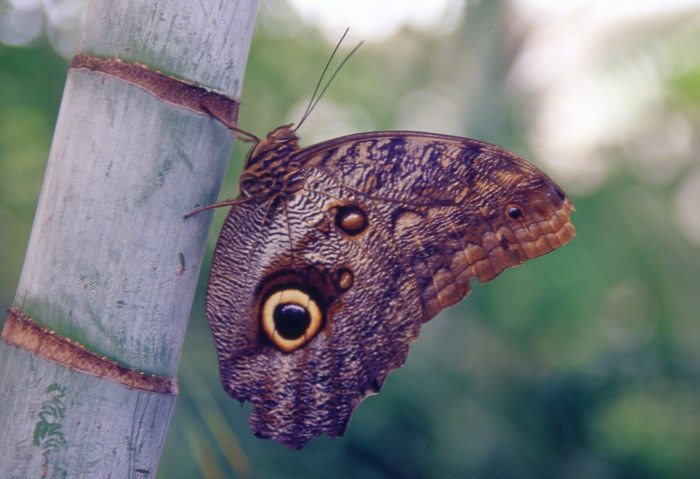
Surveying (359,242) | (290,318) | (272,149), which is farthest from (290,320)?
(272,149)

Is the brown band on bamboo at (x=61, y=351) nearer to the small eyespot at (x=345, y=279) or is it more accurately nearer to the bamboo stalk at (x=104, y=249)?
the bamboo stalk at (x=104, y=249)

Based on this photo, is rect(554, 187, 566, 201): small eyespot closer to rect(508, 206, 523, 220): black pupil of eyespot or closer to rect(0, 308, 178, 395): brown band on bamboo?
rect(508, 206, 523, 220): black pupil of eyespot

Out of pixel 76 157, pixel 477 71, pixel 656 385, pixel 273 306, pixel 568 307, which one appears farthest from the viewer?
pixel 477 71

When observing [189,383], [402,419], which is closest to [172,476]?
[189,383]

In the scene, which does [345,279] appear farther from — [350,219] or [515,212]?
[515,212]

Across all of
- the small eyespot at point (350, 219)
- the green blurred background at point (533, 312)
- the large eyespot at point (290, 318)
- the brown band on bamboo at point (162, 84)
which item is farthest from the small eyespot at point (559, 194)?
the green blurred background at point (533, 312)

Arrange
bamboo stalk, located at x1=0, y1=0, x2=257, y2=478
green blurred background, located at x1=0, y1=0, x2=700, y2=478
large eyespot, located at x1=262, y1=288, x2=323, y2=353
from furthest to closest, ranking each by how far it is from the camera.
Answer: green blurred background, located at x1=0, y1=0, x2=700, y2=478 → large eyespot, located at x1=262, y1=288, x2=323, y2=353 → bamboo stalk, located at x1=0, y1=0, x2=257, y2=478

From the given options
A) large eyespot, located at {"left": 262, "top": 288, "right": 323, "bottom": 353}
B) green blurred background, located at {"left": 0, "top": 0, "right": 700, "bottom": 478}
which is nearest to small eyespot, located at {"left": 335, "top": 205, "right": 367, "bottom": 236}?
large eyespot, located at {"left": 262, "top": 288, "right": 323, "bottom": 353}

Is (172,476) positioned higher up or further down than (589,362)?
further down

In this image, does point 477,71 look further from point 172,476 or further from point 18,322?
point 18,322
